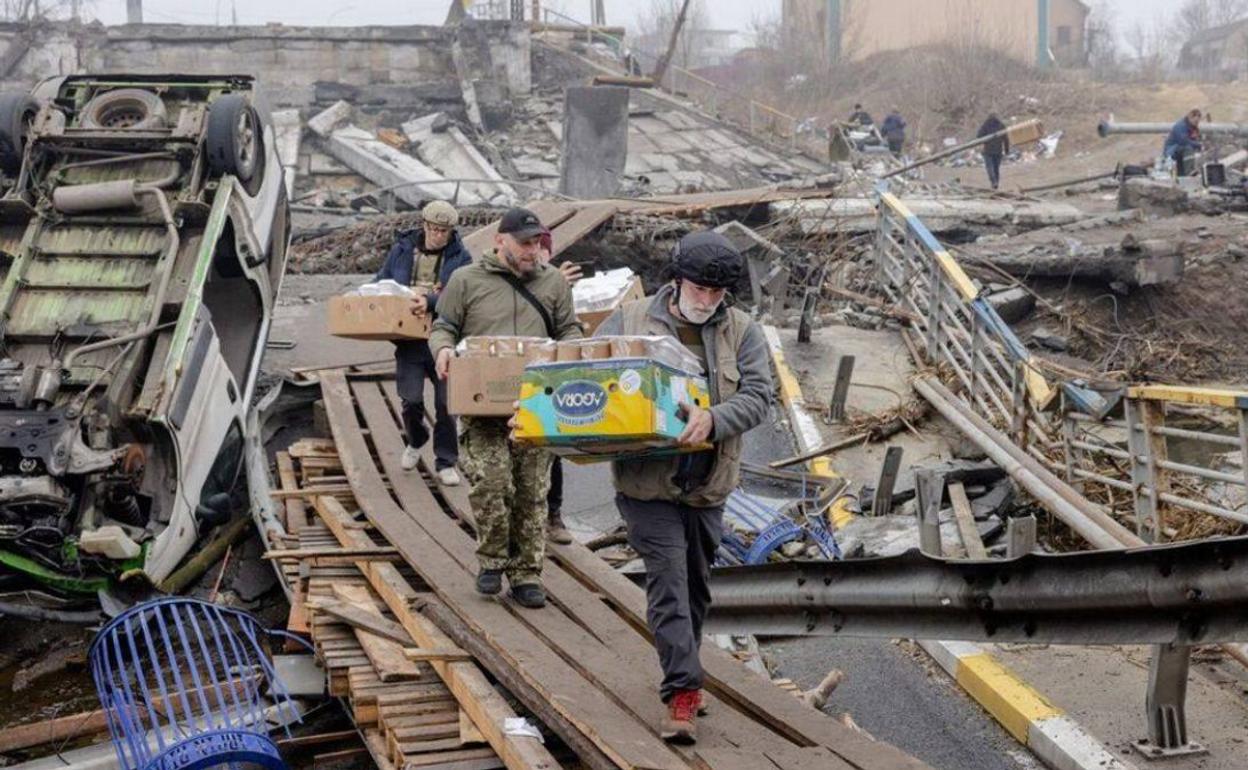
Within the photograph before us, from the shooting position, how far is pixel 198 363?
32.4ft

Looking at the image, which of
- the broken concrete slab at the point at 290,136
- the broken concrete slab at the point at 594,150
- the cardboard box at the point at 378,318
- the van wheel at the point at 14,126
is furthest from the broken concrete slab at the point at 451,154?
the cardboard box at the point at 378,318

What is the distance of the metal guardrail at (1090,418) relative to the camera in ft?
25.5

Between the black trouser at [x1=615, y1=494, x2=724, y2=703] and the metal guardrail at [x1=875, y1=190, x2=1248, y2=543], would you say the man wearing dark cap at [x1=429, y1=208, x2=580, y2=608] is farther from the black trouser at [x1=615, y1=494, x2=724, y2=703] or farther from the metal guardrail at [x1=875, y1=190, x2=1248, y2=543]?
the metal guardrail at [x1=875, y1=190, x2=1248, y2=543]

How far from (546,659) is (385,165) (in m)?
22.0

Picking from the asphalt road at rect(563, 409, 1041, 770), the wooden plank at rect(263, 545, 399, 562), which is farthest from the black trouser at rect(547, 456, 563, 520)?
the asphalt road at rect(563, 409, 1041, 770)

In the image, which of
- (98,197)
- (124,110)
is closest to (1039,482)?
(98,197)

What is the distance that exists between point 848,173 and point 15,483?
51.5 ft

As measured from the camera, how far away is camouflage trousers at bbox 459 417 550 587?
6.90m

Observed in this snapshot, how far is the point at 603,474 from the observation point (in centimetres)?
1138

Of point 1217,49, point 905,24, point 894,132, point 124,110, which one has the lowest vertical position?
point 894,132

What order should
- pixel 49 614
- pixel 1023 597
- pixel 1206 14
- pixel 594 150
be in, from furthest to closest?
1. pixel 1206 14
2. pixel 594 150
3. pixel 49 614
4. pixel 1023 597

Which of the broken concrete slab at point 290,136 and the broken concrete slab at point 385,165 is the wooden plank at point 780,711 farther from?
the broken concrete slab at point 290,136

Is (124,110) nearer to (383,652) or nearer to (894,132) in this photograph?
(383,652)

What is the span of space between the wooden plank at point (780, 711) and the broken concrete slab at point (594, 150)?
51.7 ft
